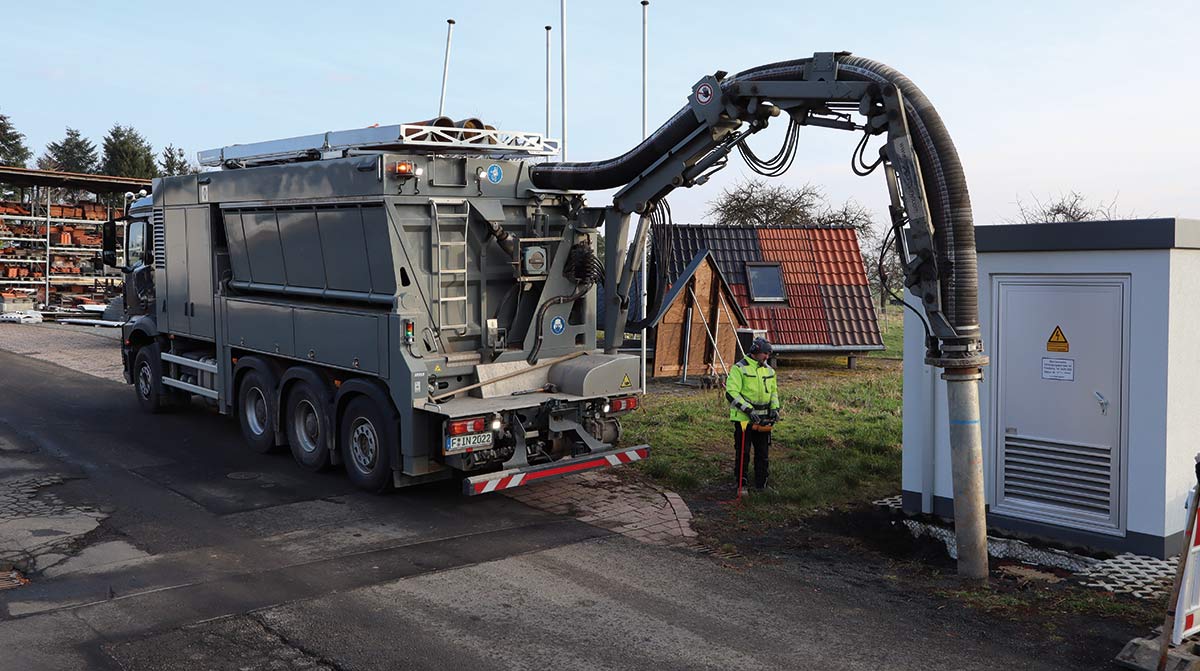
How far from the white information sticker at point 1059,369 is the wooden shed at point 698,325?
8759 millimetres

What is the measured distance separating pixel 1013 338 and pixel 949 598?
2567 millimetres

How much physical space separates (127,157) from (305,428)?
52.6 m

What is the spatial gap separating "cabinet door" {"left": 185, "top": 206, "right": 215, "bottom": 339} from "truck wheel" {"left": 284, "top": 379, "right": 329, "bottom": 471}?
220 cm

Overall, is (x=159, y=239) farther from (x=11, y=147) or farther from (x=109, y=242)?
(x=11, y=147)

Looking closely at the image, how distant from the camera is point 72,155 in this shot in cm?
7000

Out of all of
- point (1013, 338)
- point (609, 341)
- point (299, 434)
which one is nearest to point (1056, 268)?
point (1013, 338)

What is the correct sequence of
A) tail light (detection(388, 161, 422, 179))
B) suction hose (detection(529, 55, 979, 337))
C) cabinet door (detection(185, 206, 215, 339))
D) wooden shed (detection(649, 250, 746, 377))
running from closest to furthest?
suction hose (detection(529, 55, 979, 337)), tail light (detection(388, 161, 422, 179)), cabinet door (detection(185, 206, 215, 339)), wooden shed (detection(649, 250, 746, 377))

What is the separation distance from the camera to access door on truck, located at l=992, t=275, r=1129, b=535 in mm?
8148

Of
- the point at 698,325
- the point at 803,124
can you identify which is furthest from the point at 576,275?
the point at 698,325

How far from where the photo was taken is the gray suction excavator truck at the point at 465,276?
9.23 meters

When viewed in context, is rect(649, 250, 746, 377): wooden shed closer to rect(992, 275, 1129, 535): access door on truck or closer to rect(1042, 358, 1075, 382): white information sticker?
rect(992, 275, 1129, 535): access door on truck

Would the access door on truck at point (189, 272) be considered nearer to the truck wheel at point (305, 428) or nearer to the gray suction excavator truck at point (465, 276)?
the gray suction excavator truck at point (465, 276)

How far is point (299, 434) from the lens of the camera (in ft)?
37.5

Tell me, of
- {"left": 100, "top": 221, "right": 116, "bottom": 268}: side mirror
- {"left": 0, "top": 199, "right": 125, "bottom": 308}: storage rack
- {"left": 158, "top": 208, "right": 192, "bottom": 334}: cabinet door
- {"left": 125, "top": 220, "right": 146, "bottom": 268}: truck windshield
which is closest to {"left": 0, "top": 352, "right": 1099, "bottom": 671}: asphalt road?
→ {"left": 158, "top": 208, "right": 192, "bottom": 334}: cabinet door
